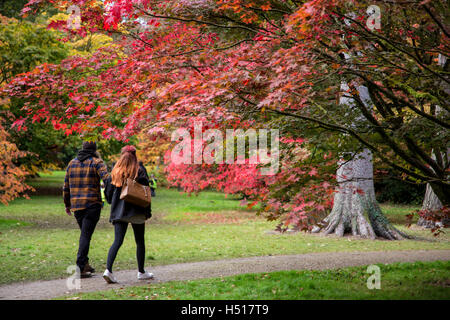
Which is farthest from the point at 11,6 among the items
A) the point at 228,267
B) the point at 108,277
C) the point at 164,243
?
the point at 108,277

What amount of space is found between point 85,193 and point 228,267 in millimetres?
2740

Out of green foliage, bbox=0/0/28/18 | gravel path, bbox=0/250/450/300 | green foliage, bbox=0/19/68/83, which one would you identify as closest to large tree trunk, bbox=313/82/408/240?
gravel path, bbox=0/250/450/300

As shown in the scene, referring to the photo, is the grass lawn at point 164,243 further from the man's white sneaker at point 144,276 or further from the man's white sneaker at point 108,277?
the man's white sneaker at point 144,276

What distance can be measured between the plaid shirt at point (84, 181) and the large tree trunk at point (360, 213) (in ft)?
25.4

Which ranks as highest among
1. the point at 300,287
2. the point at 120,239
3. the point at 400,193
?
the point at 120,239

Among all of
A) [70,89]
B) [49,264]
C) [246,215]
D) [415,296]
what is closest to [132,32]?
[70,89]

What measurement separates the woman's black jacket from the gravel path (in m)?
0.94

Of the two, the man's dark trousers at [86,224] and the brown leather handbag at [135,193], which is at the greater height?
the brown leather handbag at [135,193]

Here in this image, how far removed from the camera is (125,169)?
23.0 ft

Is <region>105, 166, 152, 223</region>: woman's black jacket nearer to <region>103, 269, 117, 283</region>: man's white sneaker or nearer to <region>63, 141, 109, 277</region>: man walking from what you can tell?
<region>63, 141, 109, 277</region>: man walking

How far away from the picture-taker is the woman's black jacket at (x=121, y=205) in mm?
6918

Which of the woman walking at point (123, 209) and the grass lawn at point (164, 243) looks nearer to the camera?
the woman walking at point (123, 209)

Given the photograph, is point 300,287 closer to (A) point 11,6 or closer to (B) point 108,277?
(B) point 108,277

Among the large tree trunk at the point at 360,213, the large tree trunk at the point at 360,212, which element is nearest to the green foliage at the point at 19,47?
the large tree trunk at the point at 360,212
